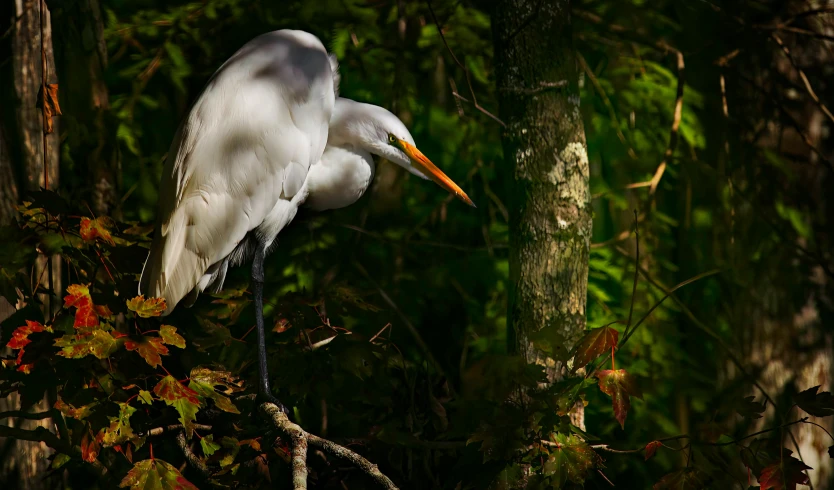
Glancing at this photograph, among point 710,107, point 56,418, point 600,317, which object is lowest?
point 56,418

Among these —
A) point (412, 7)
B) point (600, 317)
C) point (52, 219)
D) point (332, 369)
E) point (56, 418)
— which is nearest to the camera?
point (56, 418)

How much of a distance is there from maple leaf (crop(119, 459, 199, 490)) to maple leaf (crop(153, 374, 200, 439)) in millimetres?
74

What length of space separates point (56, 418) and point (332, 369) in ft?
1.89

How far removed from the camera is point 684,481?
1222mm

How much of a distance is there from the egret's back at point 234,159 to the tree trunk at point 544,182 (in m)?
0.60

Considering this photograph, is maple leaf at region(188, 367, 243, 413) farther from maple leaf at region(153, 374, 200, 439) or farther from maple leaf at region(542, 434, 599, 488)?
maple leaf at region(542, 434, 599, 488)

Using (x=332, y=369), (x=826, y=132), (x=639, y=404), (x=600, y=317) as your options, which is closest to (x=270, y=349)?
(x=332, y=369)

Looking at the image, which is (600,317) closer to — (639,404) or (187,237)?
(639,404)

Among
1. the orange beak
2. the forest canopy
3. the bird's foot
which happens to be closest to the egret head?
the orange beak

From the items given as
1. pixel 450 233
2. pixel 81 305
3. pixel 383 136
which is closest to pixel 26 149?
pixel 81 305

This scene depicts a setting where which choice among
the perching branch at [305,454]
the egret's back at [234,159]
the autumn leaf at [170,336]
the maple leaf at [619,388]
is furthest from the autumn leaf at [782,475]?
the egret's back at [234,159]

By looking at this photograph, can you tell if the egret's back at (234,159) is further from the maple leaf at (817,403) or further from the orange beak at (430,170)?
the maple leaf at (817,403)

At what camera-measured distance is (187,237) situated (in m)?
1.79

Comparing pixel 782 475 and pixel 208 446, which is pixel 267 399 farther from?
pixel 782 475
